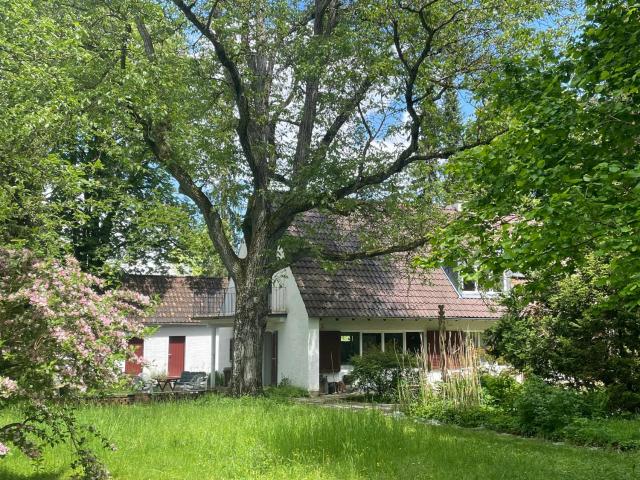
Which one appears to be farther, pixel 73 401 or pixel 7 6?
pixel 7 6

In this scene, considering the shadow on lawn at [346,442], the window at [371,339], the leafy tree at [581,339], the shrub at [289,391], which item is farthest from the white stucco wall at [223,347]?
the shadow on lawn at [346,442]

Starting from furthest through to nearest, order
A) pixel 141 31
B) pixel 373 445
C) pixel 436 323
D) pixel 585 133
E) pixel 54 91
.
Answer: pixel 436 323 → pixel 141 31 → pixel 54 91 → pixel 373 445 → pixel 585 133

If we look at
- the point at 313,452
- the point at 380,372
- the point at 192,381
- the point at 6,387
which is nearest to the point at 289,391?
the point at 380,372

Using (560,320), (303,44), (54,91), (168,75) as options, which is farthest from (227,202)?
(560,320)

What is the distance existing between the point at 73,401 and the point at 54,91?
20.0 ft

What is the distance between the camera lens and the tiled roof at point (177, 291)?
31.0 metres

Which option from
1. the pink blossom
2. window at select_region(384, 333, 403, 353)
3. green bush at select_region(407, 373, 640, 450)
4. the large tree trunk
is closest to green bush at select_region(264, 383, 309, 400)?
the large tree trunk

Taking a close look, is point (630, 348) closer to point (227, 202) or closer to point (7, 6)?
point (227, 202)

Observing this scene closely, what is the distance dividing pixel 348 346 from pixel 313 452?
1381cm

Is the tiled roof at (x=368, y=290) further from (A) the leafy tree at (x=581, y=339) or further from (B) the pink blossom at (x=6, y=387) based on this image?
(B) the pink blossom at (x=6, y=387)

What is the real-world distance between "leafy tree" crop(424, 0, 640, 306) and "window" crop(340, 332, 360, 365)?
1390cm

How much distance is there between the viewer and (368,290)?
22016 millimetres

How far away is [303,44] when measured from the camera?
13.9 meters

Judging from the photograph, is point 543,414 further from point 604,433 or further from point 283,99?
point 283,99
